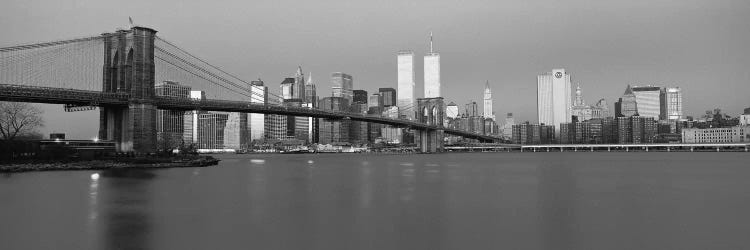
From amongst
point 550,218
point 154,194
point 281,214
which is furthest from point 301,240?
point 154,194

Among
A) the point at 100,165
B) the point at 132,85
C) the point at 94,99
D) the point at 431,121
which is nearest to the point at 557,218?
the point at 100,165

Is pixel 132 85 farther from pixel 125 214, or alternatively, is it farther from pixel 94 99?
pixel 125 214

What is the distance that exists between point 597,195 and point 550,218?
348 inches

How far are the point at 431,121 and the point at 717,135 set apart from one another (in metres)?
114

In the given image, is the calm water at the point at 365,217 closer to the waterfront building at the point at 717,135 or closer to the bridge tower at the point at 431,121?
the bridge tower at the point at 431,121

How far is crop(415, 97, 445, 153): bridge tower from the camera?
120938 millimetres

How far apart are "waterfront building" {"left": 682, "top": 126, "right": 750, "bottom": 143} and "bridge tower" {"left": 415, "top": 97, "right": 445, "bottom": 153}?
105m

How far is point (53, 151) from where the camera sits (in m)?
46.0

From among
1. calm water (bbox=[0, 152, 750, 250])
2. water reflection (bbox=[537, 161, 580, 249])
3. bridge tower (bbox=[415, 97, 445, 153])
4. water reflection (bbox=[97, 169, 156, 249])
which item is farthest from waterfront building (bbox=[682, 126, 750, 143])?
water reflection (bbox=[97, 169, 156, 249])

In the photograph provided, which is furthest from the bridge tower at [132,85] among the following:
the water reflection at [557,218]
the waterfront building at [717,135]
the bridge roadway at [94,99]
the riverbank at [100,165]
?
the waterfront building at [717,135]

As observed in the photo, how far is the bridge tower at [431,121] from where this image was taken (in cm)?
12094

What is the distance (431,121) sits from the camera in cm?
12675

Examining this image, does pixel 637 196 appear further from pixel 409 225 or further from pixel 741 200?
pixel 409 225

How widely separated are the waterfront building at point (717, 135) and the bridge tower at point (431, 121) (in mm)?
104620
